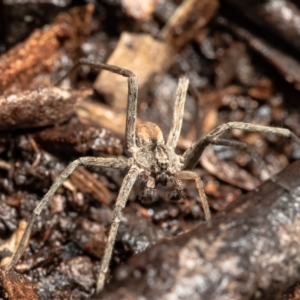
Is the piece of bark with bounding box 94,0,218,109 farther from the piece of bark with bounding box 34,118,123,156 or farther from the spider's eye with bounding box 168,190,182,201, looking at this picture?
the spider's eye with bounding box 168,190,182,201

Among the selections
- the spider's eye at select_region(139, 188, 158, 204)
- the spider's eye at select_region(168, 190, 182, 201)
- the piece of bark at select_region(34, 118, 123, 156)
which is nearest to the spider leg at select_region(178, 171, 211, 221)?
the spider's eye at select_region(168, 190, 182, 201)

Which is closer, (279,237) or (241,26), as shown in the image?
(279,237)

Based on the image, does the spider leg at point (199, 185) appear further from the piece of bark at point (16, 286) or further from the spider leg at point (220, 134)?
the piece of bark at point (16, 286)

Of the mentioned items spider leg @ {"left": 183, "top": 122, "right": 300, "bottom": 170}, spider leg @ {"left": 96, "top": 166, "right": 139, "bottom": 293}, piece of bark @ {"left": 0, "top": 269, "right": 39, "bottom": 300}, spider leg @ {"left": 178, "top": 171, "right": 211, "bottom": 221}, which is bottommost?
piece of bark @ {"left": 0, "top": 269, "right": 39, "bottom": 300}

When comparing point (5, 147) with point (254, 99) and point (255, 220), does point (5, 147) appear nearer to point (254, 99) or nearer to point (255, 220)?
point (255, 220)

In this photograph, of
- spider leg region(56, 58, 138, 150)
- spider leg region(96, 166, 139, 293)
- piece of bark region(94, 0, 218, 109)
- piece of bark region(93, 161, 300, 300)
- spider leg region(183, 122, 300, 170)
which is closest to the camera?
piece of bark region(93, 161, 300, 300)

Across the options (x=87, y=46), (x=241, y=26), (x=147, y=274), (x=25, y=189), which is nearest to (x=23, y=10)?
(x=87, y=46)
